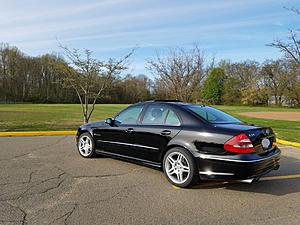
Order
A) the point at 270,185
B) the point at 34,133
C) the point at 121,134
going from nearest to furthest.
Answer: the point at 270,185
the point at 121,134
the point at 34,133

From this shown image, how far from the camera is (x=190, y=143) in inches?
197

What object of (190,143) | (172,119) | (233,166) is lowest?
(233,166)

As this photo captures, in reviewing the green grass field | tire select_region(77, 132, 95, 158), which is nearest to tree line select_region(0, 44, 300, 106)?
the green grass field

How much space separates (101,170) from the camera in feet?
19.9

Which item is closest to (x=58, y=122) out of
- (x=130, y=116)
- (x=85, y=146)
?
(x=85, y=146)

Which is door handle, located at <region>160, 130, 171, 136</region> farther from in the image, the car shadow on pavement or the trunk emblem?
the trunk emblem

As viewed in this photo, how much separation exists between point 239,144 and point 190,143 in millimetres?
798

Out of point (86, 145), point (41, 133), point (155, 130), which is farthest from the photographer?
point (41, 133)

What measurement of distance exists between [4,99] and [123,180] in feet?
286

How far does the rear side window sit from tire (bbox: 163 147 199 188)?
55 cm

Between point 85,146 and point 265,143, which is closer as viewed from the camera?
point 265,143

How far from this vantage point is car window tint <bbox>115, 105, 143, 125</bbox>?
6219mm

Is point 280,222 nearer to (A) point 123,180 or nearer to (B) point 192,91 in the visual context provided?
(A) point 123,180

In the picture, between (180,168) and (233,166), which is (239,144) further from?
(180,168)
